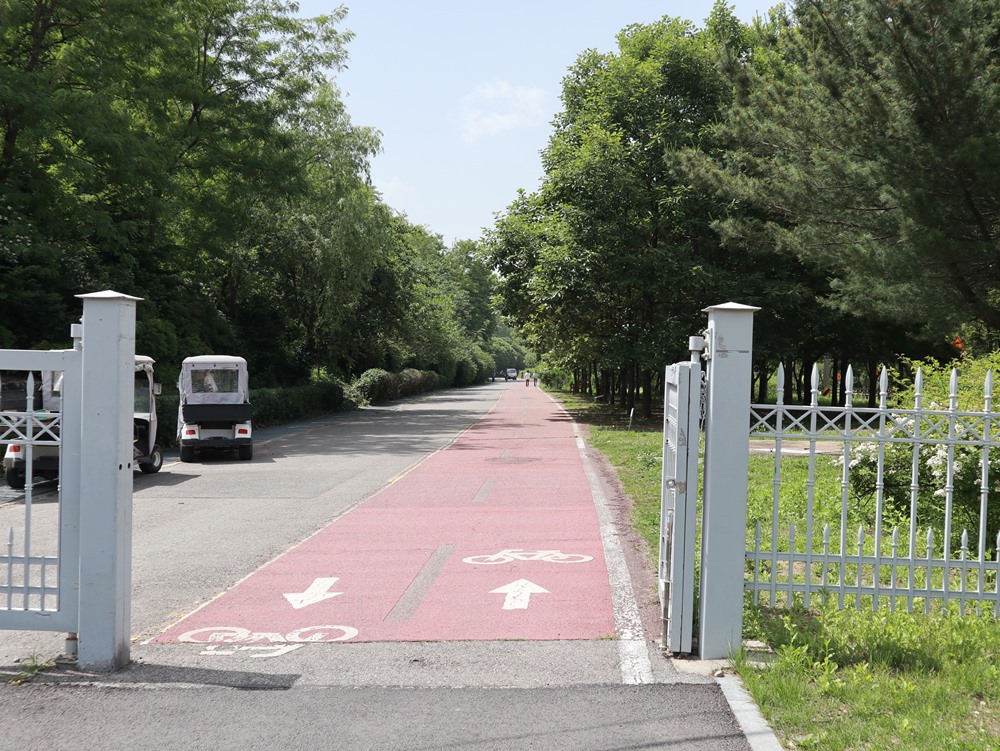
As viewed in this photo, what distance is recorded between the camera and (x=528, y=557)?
883 cm

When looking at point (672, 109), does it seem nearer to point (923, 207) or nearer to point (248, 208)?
point (248, 208)

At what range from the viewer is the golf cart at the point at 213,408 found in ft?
62.6

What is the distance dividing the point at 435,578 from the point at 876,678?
397 cm

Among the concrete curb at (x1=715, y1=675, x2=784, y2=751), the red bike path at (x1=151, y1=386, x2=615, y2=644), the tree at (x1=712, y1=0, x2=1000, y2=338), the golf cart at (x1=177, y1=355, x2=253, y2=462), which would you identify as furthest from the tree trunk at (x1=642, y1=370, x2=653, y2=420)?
the concrete curb at (x1=715, y1=675, x2=784, y2=751)

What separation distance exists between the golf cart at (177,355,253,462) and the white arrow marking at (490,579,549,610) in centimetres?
1281

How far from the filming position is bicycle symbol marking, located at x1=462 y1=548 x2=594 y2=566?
8.67 metres

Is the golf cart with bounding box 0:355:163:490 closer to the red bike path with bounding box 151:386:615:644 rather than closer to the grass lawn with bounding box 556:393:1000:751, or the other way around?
the red bike path with bounding box 151:386:615:644

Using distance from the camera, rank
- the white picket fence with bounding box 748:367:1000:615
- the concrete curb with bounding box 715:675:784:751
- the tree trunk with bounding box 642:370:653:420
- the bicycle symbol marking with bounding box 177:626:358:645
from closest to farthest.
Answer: the concrete curb with bounding box 715:675:784:751, the white picket fence with bounding box 748:367:1000:615, the bicycle symbol marking with bounding box 177:626:358:645, the tree trunk with bounding box 642:370:653:420

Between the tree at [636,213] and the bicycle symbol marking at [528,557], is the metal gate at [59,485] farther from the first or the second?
the tree at [636,213]

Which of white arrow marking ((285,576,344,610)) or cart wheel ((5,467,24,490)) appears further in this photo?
cart wheel ((5,467,24,490))

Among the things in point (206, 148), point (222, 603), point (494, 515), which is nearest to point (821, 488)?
point (494, 515)

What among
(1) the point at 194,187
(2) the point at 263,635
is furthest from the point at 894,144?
(1) the point at 194,187

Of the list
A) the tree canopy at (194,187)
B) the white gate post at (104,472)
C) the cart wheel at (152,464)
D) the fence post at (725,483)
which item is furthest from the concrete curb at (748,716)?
the tree canopy at (194,187)

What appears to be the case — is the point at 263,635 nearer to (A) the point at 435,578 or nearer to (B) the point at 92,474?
(B) the point at 92,474
